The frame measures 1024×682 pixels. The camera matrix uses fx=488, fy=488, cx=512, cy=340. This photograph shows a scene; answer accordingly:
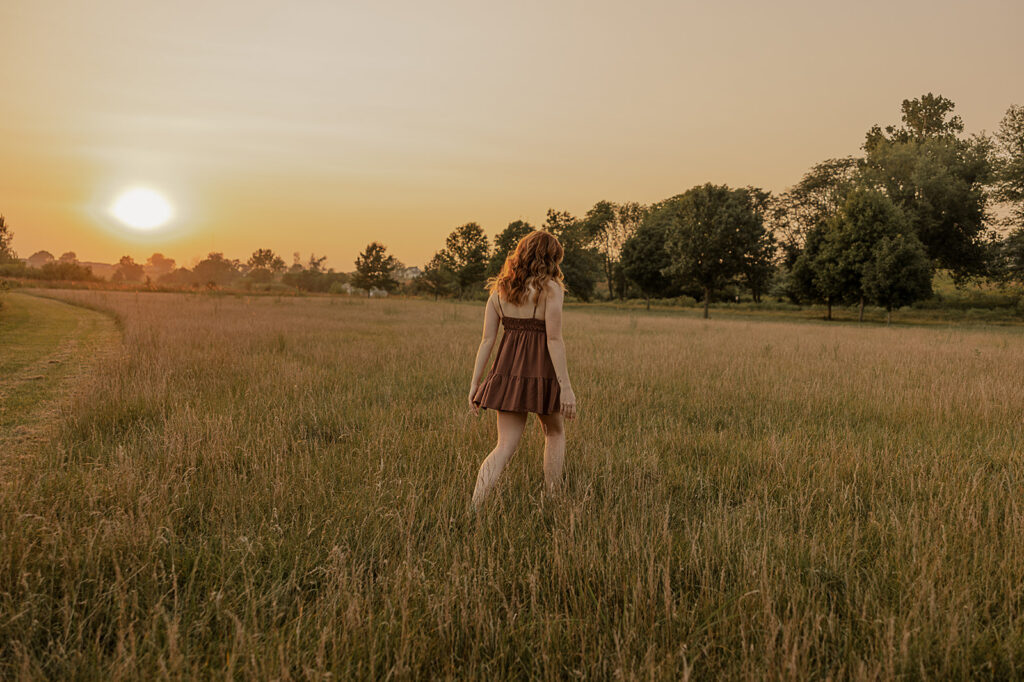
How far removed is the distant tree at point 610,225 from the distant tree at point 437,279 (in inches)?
930

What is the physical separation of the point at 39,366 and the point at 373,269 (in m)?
98.0

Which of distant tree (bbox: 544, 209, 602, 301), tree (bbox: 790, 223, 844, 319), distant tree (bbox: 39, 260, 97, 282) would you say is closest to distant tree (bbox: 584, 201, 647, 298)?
distant tree (bbox: 544, 209, 602, 301)

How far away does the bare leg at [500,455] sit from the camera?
3.89m

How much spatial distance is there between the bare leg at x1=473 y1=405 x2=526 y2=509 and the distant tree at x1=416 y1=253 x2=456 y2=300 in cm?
7524

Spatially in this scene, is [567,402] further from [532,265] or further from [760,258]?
[760,258]

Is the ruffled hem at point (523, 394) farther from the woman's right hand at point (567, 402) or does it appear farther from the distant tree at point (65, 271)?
the distant tree at point (65, 271)

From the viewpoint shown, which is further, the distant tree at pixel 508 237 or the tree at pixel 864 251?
the distant tree at pixel 508 237

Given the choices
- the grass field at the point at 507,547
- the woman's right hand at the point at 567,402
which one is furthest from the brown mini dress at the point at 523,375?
the grass field at the point at 507,547

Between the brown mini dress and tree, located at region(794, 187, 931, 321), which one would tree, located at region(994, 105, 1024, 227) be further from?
the brown mini dress

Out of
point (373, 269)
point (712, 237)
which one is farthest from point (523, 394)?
point (373, 269)

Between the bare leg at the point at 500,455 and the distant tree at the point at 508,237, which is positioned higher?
the distant tree at the point at 508,237

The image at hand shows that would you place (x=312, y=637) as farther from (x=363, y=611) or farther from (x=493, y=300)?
(x=493, y=300)

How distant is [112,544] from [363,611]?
1610 mm

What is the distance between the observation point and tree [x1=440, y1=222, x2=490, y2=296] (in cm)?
7600
